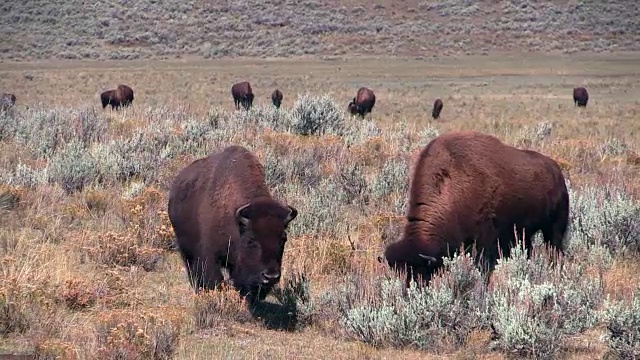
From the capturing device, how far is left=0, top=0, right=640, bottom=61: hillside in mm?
66688

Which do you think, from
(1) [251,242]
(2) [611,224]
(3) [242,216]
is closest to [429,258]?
(1) [251,242]

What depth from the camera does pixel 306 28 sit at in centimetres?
7138

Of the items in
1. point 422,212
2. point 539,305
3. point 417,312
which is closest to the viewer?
point 539,305

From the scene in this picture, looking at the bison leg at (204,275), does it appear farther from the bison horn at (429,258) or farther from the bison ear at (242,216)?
the bison horn at (429,258)

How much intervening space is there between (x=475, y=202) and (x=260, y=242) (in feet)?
7.57

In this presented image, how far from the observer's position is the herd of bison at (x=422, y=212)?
23.9 ft

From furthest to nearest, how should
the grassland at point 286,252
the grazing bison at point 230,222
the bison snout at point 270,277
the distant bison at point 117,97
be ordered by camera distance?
the distant bison at point 117,97 → the grazing bison at point 230,222 → the bison snout at point 270,277 → the grassland at point 286,252

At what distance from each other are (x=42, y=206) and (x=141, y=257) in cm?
261

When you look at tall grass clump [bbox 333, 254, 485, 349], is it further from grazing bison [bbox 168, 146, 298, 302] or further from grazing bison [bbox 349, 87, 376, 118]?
grazing bison [bbox 349, 87, 376, 118]

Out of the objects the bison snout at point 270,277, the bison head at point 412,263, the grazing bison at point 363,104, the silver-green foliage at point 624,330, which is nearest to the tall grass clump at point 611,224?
the bison head at point 412,263

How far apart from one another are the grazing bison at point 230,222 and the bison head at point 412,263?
2.83 feet

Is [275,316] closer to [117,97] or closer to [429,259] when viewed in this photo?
[429,259]

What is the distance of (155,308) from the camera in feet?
24.8

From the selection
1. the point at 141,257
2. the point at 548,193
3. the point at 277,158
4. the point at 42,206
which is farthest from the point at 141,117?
the point at 548,193
